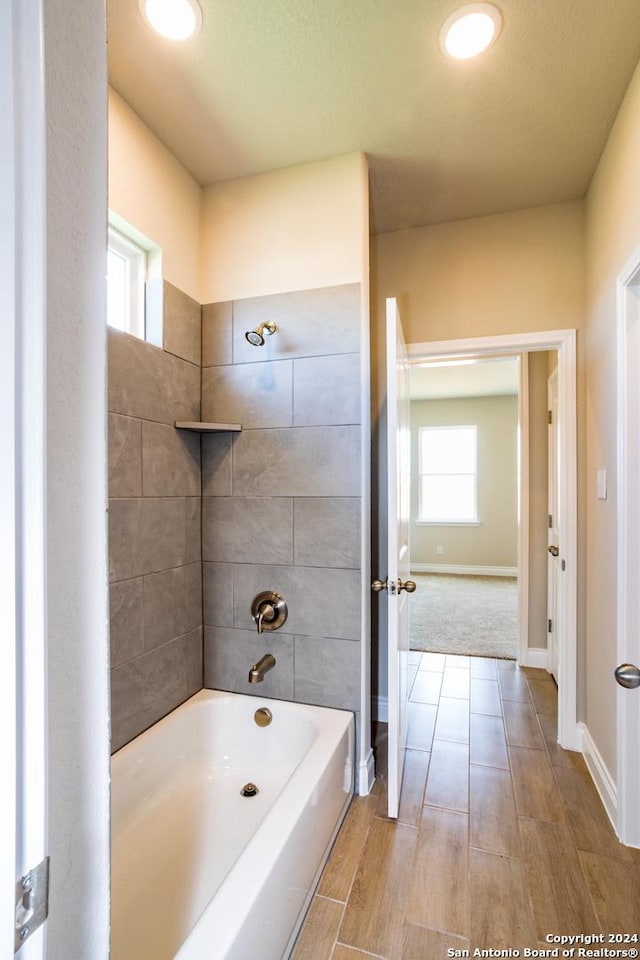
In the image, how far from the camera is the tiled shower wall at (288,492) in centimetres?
192

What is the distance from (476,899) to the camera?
4.55ft

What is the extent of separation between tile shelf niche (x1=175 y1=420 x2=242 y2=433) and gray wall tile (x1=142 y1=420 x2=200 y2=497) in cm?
4

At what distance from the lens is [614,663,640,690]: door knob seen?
99 centimetres

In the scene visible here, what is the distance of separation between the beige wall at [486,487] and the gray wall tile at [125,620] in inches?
215

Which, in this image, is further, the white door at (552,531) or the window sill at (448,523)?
the window sill at (448,523)

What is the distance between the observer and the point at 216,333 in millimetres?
2104

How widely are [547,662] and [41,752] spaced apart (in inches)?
134

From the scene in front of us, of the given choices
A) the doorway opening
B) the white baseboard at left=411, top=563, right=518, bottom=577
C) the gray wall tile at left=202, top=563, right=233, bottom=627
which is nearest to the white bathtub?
the gray wall tile at left=202, top=563, right=233, bottom=627

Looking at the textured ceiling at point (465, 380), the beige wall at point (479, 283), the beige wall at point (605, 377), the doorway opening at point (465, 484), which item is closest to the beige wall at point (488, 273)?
the beige wall at point (479, 283)

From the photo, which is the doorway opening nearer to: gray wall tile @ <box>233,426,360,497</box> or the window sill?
the window sill

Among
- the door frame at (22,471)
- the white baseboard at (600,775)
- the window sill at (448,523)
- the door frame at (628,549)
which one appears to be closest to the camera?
the door frame at (22,471)

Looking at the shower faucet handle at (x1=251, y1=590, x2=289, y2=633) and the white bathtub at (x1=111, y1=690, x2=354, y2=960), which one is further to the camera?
the shower faucet handle at (x1=251, y1=590, x2=289, y2=633)

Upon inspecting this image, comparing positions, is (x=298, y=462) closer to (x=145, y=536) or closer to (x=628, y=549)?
(x=145, y=536)

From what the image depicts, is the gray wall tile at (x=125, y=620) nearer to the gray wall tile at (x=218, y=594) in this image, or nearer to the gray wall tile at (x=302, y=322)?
the gray wall tile at (x=218, y=594)
